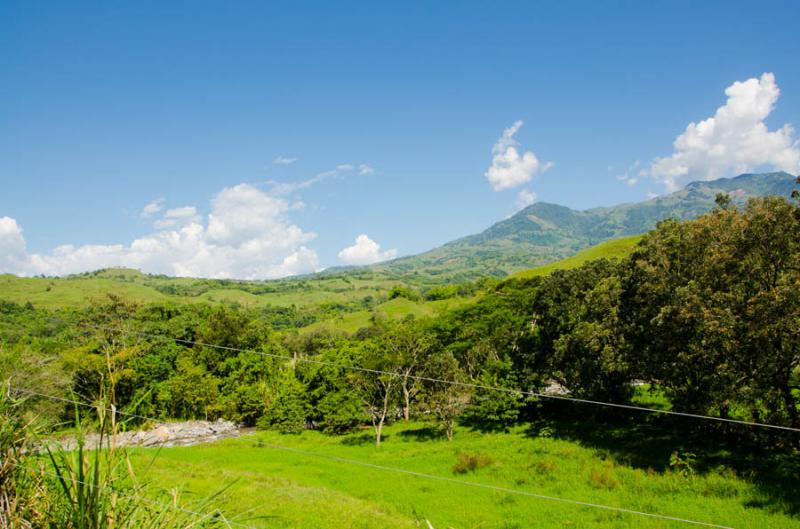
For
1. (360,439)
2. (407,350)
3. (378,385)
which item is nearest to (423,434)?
(360,439)

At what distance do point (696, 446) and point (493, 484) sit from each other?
44.6ft

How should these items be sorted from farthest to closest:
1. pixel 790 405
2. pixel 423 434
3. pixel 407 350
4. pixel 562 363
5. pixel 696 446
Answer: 1. pixel 407 350
2. pixel 423 434
3. pixel 562 363
4. pixel 696 446
5. pixel 790 405

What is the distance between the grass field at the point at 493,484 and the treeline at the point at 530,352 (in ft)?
14.5

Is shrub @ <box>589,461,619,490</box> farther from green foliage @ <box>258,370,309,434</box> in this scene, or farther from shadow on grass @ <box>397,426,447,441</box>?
green foliage @ <box>258,370,309,434</box>

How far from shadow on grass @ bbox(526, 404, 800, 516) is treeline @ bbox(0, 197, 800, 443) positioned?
217cm

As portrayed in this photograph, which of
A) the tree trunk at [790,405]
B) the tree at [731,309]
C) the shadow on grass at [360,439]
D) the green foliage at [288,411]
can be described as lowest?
the shadow on grass at [360,439]

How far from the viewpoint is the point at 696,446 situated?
28.4m

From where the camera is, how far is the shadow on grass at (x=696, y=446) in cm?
2173

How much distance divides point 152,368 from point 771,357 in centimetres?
6580

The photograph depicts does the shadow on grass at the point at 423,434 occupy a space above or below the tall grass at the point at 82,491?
below

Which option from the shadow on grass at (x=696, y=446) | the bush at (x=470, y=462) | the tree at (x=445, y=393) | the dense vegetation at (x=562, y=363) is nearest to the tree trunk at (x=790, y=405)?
the dense vegetation at (x=562, y=363)

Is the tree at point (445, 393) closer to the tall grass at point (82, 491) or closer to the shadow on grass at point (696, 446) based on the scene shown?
the shadow on grass at point (696, 446)

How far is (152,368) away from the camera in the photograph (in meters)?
59.8

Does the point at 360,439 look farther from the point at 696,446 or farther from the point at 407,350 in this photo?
the point at 696,446
